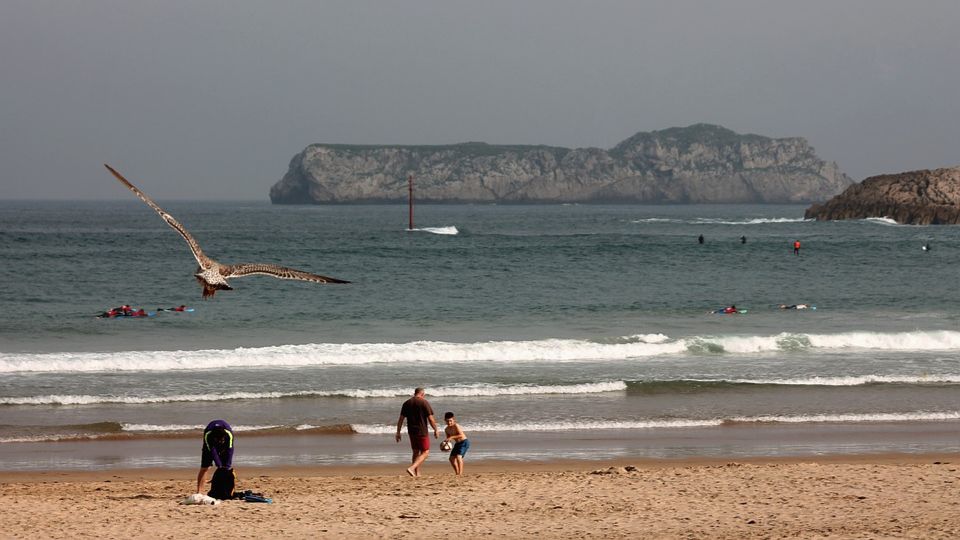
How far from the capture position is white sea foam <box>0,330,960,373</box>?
25.4 metres

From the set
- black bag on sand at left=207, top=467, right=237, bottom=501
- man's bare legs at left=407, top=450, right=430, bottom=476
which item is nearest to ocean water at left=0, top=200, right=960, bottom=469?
man's bare legs at left=407, top=450, right=430, bottom=476

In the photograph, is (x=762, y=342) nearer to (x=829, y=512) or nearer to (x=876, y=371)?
(x=876, y=371)

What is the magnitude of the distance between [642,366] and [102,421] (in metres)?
11.8

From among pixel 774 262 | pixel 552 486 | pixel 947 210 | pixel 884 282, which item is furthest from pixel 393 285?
pixel 947 210

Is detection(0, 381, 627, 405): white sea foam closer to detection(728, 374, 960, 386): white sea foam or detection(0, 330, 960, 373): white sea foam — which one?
detection(728, 374, 960, 386): white sea foam

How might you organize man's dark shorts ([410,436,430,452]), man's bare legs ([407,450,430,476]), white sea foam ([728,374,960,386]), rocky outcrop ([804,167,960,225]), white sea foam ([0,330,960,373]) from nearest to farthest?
man's bare legs ([407,450,430,476]) < man's dark shorts ([410,436,430,452]) < white sea foam ([728,374,960,386]) < white sea foam ([0,330,960,373]) < rocky outcrop ([804,167,960,225])

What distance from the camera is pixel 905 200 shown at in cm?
11631

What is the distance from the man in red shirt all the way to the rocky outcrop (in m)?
103

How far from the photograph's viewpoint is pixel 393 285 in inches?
1825

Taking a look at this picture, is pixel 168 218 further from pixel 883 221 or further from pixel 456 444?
pixel 883 221

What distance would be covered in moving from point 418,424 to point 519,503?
8.06 ft

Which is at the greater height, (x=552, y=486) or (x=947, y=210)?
(x=947, y=210)

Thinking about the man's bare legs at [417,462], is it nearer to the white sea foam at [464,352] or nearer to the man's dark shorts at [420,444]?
the man's dark shorts at [420,444]

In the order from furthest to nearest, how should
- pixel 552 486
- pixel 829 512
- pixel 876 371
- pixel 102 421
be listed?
pixel 876 371 → pixel 102 421 → pixel 552 486 → pixel 829 512
